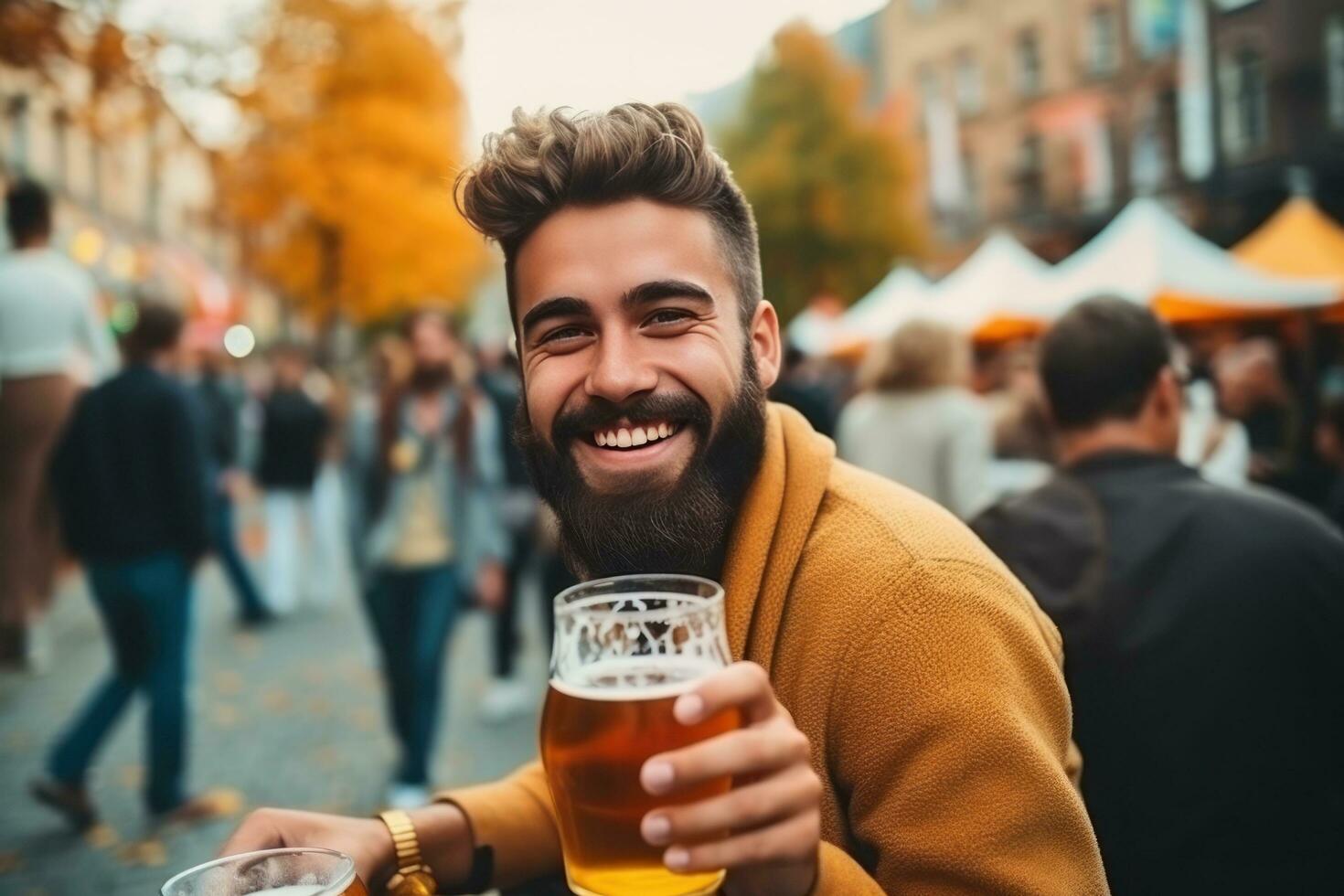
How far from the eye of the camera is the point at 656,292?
156 centimetres

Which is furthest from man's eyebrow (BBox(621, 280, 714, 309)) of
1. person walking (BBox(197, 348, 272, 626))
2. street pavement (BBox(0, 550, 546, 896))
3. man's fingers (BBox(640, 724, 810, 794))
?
person walking (BBox(197, 348, 272, 626))

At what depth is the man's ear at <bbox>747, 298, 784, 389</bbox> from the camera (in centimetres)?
186

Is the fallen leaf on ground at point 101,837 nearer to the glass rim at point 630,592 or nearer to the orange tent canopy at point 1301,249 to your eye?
the glass rim at point 630,592

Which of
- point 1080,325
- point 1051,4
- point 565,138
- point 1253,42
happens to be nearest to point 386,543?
point 1080,325

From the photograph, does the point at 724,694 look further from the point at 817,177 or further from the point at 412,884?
the point at 817,177

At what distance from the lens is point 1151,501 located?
259 cm

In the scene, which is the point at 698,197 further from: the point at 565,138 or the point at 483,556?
the point at 483,556

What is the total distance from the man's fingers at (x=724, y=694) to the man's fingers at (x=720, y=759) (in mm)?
26

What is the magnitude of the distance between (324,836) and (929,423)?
14.8 ft

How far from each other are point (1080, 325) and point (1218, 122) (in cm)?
1620

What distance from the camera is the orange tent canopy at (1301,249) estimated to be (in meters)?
10.9

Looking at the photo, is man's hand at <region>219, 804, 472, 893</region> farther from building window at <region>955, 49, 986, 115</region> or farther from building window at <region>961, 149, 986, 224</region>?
building window at <region>955, 49, 986, 115</region>

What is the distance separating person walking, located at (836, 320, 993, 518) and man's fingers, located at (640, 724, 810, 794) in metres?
4.63

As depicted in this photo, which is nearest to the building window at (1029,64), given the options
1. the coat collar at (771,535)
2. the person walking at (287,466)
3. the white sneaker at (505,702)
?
the person walking at (287,466)
